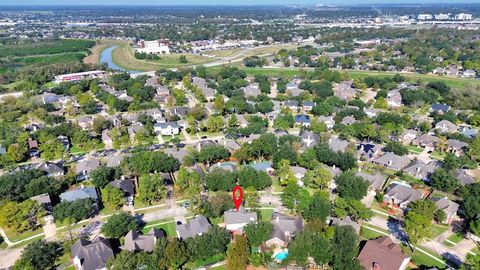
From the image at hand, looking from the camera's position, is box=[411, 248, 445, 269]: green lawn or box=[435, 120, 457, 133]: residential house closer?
box=[411, 248, 445, 269]: green lawn

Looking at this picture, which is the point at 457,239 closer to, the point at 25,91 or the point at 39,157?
the point at 39,157

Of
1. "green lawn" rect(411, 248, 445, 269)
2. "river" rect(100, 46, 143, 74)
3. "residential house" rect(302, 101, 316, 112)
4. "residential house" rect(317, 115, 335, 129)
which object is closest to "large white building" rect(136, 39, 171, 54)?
"river" rect(100, 46, 143, 74)

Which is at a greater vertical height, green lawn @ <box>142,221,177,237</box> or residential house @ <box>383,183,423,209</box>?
residential house @ <box>383,183,423,209</box>

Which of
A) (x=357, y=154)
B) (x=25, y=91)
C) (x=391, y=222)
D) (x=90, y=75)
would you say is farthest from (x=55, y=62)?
(x=391, y=222)

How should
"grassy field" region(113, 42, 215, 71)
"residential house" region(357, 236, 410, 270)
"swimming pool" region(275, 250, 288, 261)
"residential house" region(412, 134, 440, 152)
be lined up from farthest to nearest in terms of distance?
"grassy field" region(113, 42, 215, 71), "residential house" region(412, 134, 440, 152), "swimming pool" region(275, 250, 288, 261), "residential house" region(357, 236, 410, 270)

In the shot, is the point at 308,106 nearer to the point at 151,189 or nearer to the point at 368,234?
the point at 368,234

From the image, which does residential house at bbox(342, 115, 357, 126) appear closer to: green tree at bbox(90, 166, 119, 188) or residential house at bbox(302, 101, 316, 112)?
residential house at bbox(302, 101, 316, 112)

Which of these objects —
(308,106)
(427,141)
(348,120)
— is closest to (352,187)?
(427,141)
